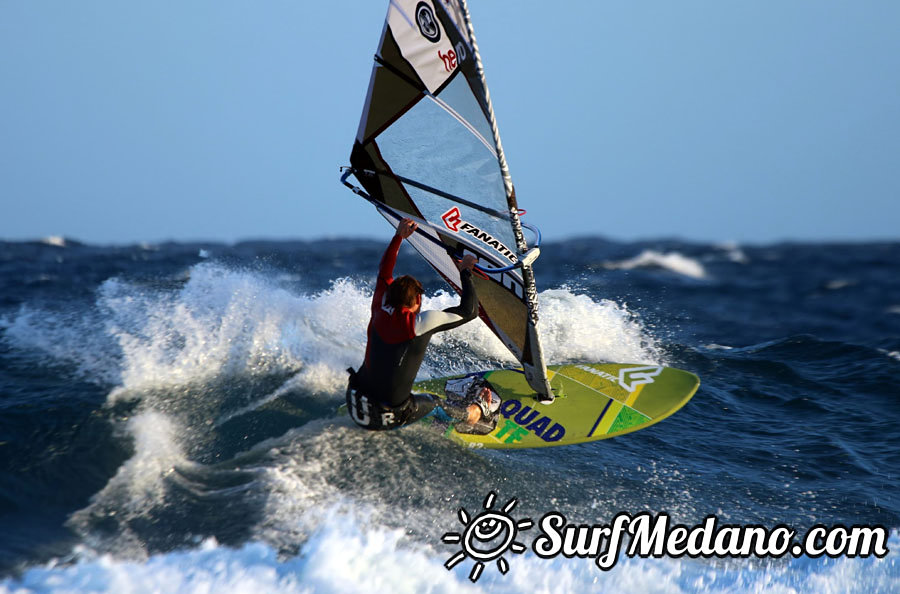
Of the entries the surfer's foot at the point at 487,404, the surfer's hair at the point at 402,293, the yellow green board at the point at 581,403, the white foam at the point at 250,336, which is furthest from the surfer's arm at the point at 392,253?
the white foam at the point at 250,336

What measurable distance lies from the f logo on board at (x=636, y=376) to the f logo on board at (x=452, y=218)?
8.13 ft

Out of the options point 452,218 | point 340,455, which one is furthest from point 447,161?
point 340,455

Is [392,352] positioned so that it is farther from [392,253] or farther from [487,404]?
[487,404]

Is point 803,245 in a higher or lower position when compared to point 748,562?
higher

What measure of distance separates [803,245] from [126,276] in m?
25.2

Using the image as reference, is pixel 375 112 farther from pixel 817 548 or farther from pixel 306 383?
pixel 817 548

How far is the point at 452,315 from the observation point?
16.8 ft

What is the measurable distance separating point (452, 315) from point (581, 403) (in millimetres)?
1937

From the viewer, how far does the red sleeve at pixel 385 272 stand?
5.00 meters

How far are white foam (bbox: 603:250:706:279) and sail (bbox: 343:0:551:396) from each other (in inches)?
396

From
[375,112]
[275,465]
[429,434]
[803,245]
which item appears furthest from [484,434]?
[803,245]

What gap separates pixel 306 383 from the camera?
6.50 meters

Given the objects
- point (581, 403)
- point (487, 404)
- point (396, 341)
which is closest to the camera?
point (396, 341)

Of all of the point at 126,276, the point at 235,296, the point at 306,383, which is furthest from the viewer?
the point at 126,276
